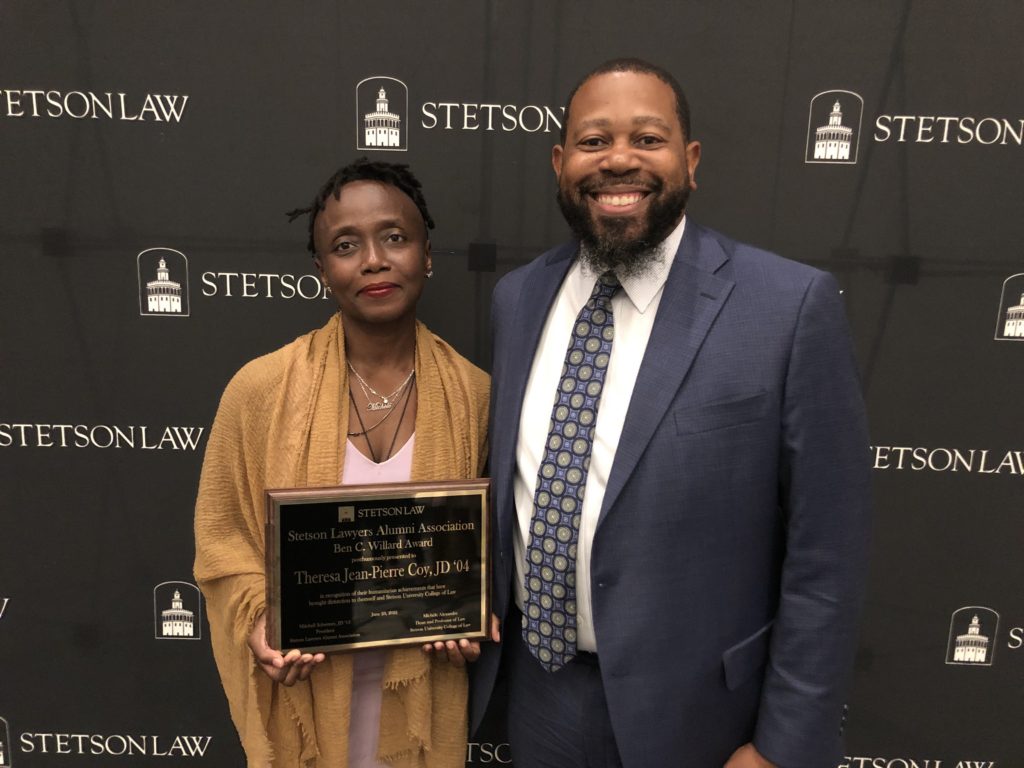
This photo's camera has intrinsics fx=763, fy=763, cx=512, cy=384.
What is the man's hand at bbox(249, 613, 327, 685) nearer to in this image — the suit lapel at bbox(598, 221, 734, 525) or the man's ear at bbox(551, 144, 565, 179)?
→ the suit lapel at bbox(598, 221, 734, 525)

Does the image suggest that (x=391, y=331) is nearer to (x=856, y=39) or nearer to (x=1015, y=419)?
(x=856, y=39)

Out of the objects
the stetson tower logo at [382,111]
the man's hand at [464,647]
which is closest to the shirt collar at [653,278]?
the man's hand at [464,647]

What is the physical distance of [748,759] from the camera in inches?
61.0

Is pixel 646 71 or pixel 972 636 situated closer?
pixel 646 71

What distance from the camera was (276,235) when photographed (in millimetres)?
2312

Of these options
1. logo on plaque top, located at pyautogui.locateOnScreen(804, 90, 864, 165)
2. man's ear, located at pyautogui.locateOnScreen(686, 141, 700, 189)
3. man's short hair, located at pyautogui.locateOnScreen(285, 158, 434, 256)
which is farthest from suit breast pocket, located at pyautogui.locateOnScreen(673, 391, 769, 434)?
logo on plaque top, located at pyautogui.locateOnScreen(804, 90, 864, 165)

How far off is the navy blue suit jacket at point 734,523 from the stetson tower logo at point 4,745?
231 centimetres

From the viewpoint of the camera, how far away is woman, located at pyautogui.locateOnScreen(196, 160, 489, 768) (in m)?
1.66

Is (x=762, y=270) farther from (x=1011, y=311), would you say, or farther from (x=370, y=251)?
(x=1011, y=311)

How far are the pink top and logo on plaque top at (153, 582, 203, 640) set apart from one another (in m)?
1.03

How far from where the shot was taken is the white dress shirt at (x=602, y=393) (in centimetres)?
149

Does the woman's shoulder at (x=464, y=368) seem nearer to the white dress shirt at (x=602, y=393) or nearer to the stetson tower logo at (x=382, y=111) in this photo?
the white dress shirt at (x=602, y=393)

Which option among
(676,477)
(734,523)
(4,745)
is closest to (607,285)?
(676,477)

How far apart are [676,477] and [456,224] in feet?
3.96
